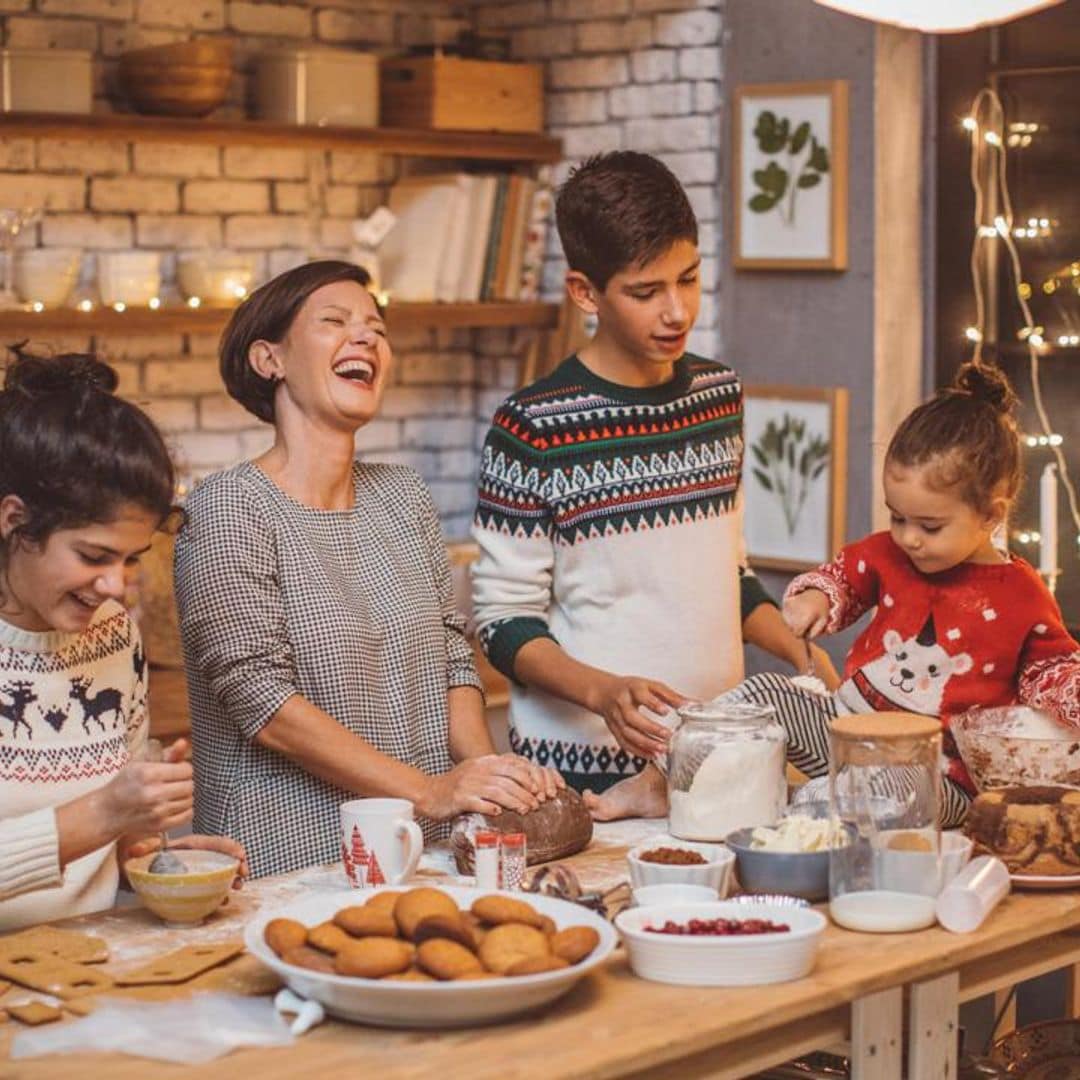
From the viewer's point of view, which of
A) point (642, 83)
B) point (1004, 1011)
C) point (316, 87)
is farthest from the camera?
point (642, 83)

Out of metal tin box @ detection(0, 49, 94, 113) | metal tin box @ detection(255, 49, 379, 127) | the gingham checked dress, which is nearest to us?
the gingham checked dress

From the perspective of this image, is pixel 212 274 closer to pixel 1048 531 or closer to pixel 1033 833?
pixel 1048 531

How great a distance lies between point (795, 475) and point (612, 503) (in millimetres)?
1804

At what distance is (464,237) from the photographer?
202 inches

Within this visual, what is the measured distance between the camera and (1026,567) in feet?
9.13

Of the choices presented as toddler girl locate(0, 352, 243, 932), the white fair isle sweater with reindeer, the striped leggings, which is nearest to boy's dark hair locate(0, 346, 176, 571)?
toddler girl locate(0, 352, 243, 932)

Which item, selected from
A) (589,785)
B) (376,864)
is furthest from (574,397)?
(376,864)

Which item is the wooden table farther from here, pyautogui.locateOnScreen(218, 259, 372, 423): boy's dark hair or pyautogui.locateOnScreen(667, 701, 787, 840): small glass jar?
pyautogui.locateOnScreen(218, 259, 372, 423): boy's dark hair

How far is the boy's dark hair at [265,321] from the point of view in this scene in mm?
2877

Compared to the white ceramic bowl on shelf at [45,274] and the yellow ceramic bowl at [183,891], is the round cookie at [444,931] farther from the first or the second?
the white ceramic bowl on shelf at [45,274]

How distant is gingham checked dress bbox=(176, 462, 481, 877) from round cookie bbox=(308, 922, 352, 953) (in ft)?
1.87

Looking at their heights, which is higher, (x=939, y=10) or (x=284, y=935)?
(x=939, y=10)

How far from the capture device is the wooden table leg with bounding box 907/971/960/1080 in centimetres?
229

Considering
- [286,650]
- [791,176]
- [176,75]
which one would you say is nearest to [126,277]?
[176,75]
